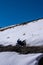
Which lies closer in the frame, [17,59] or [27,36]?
[17,59]

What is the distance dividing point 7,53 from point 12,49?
47 cm

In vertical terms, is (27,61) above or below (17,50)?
below

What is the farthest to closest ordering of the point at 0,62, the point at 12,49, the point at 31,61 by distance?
the point at 12,49, the point at 0,62, the point at 31,61

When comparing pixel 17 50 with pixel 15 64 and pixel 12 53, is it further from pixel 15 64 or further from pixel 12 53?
pixel 15 64

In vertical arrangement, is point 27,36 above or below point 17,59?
above

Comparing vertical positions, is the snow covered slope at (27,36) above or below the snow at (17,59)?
above

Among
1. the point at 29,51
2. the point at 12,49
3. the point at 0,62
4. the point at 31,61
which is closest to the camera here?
the point at 31,61

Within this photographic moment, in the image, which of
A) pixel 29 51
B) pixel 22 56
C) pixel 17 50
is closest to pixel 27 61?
pixel 22 56

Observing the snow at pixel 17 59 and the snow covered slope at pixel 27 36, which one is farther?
the snow covered slope at pixel 27 36

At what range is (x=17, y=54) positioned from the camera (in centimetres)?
679

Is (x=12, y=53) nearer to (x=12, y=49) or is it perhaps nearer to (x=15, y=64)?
(x=12, y=49)

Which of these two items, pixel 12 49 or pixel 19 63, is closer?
pixel 19 63

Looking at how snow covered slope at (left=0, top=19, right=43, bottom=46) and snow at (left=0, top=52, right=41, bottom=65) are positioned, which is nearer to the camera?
snow at (left=0, top=52, right=41, bottom=65)

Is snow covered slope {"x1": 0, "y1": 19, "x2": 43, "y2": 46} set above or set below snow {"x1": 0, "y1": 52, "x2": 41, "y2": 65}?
above
